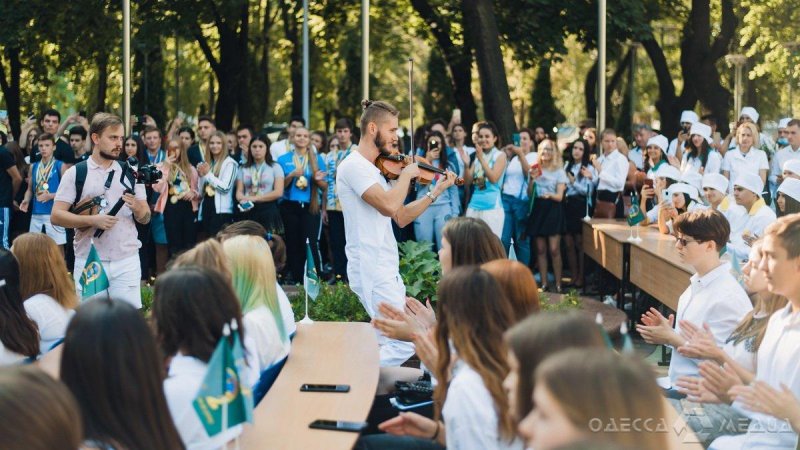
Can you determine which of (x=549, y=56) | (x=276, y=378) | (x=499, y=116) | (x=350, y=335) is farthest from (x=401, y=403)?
(x=549, y=56)

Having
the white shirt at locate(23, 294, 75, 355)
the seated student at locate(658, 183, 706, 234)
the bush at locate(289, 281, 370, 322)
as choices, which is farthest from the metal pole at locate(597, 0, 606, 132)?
the white shirt at locate(23, 294, 75, 355)

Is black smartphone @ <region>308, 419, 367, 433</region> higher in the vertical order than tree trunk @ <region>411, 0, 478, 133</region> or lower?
lower

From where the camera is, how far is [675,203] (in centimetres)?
1152

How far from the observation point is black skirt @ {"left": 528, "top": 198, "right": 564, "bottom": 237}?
1355 centimetres

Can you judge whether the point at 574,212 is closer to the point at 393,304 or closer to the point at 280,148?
the point at 280,148

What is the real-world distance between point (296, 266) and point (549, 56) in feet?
27.6

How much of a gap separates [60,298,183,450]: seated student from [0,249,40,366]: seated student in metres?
2.26

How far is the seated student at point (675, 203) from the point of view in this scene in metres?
11.3

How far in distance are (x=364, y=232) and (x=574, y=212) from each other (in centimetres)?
738

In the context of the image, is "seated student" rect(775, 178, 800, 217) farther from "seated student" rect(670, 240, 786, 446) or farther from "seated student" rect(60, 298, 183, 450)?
"seated student" rect(60, 298, 183, 450)

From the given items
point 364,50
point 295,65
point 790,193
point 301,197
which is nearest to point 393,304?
point 790,193

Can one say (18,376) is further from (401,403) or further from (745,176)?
(745,176)

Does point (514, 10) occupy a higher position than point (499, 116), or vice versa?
point (514, 10)

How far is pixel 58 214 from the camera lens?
7.91m
